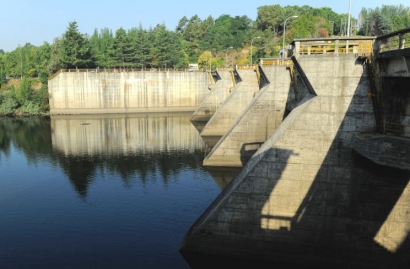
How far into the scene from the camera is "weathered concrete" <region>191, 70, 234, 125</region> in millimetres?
53906

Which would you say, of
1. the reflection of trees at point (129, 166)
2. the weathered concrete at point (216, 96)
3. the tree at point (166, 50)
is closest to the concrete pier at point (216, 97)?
the weathered concrete at point (216, 96)

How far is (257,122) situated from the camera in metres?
30.9

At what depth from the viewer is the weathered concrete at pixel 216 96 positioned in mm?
53906

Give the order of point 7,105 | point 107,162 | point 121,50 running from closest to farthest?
point 107,162 < point 7,105 < point 121,50

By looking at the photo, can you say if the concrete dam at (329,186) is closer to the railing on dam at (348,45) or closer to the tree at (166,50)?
the railing on dam at (348,45)

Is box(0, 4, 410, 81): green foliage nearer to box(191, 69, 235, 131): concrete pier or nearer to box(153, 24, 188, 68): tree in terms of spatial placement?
box(153, 24, 188, 68): tree

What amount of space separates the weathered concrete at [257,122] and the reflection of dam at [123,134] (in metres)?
9.25

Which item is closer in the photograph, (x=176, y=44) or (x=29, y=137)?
(x=29, y=137)

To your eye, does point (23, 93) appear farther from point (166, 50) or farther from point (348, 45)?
point (348, 45)

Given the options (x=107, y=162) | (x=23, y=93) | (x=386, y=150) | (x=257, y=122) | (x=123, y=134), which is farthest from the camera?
(x=23, y=93)

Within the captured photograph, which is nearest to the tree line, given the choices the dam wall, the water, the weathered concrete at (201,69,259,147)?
the dam wall

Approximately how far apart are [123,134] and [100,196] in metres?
22.4

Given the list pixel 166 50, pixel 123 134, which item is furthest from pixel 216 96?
pixel 166 50

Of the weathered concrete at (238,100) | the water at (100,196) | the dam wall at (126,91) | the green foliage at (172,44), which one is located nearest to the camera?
the water at (100,196)
